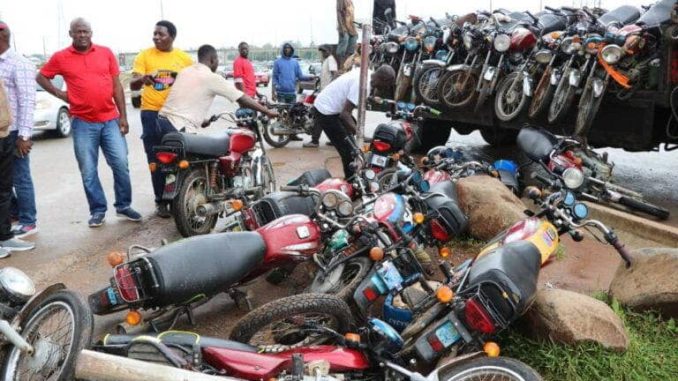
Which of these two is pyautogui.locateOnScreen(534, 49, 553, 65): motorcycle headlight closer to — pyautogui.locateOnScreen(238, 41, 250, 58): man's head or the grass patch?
the grass patch

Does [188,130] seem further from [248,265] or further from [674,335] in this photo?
[674,335]

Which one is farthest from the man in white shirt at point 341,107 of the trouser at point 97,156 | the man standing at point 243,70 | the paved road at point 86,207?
the man standing at point 243,70

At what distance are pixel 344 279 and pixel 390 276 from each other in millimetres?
504

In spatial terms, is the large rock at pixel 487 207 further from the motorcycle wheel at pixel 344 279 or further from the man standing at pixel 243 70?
the man standing at pixel 243 70

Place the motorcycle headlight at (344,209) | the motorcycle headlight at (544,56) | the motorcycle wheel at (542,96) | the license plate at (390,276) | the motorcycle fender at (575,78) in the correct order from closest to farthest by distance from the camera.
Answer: the license plate at (390,276)
the motorcycle headlight at (344,209)
the motorcycle fender at (575,78)
the motorcycle wheel at (542,96)
the motorcycle headlight at (544,56)

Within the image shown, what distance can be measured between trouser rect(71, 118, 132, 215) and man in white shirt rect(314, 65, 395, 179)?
7.16ft

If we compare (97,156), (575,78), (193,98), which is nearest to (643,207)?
(575,78)

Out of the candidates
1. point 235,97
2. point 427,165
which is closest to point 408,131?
point 427,165

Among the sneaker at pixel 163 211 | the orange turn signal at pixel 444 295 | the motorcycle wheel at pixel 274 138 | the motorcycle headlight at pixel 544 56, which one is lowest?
the motorcycle wheel at pixel 274 138

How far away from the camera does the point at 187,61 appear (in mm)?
6625

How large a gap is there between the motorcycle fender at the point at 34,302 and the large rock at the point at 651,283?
3477 mm

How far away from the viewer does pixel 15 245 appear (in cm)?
539

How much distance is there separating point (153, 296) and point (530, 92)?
247 inches

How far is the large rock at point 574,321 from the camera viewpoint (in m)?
3.32
